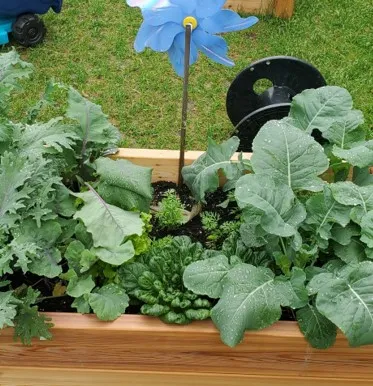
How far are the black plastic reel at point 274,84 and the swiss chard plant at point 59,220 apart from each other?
0.59m

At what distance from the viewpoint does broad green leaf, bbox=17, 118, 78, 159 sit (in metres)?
1.62

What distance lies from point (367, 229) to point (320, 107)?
46 cm

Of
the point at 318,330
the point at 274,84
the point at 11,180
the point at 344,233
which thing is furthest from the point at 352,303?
the point at 274,84

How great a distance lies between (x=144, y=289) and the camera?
1.56 meters

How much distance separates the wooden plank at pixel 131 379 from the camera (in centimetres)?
165

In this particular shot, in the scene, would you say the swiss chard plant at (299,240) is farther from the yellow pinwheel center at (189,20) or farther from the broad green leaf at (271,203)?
the yellow pinwheel center at (189,20)

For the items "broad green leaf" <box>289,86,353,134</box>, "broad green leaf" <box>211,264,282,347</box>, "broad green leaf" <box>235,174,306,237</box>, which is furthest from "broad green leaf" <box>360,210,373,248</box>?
"broad green leaf" <box>289,86,353,134</box>

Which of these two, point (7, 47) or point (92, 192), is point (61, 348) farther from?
point (7, 47)

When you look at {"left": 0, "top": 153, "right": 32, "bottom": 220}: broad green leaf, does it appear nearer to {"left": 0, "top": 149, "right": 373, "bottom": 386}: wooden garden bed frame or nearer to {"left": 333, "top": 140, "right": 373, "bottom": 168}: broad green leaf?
{"left": 0, "top": 149, "right": 373, "bottom": 386}: wooden garden bed frame

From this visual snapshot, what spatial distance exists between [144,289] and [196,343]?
0.19m

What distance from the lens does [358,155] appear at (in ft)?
5.41

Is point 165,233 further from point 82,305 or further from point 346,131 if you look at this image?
point 346,131

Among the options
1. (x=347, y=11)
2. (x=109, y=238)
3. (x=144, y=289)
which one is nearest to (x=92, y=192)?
(x=109, y=238)

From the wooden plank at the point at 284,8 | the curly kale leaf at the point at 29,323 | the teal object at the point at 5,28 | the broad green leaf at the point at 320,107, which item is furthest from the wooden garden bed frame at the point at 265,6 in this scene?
Answer: the curly kale leaf at the point at 29,323
